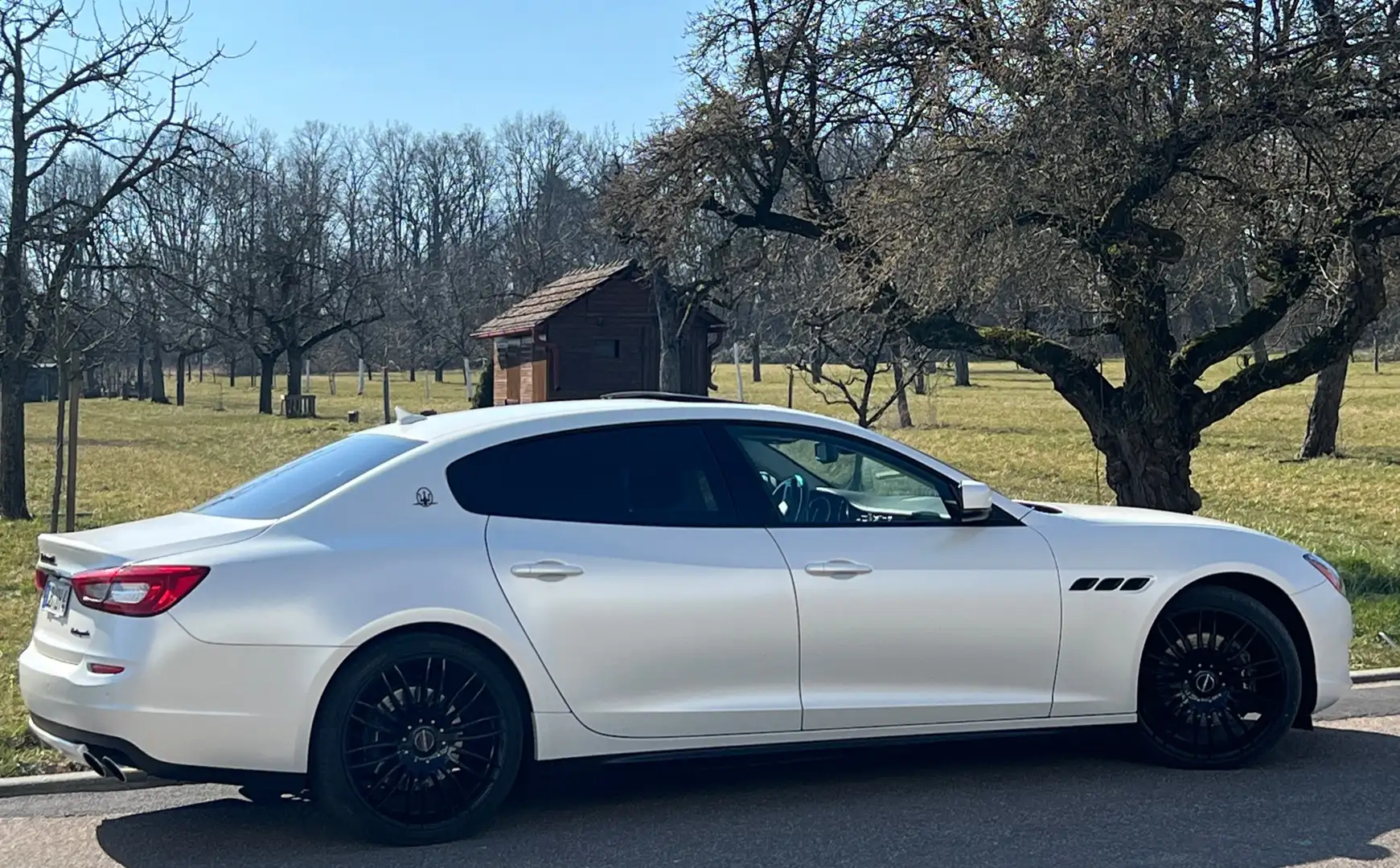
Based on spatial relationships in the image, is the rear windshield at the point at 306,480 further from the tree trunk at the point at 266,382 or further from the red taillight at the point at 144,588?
the tree trunk at the point at 266,382

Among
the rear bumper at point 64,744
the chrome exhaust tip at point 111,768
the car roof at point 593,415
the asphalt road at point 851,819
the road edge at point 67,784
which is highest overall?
the car roof at point 593,415

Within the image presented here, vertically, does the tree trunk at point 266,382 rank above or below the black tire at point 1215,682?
above

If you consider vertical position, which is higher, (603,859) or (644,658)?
(644,658)

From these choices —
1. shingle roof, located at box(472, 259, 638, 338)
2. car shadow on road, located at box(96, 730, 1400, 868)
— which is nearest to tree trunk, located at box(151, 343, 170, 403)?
shingle roof, located at box(472, 259, 638, 338)

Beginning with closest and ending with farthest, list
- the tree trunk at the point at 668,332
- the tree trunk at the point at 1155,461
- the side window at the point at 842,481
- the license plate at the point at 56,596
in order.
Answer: the license plate at the point at 56,596 → the side window at the point at 842,481 → the tree trunk at the point at 1155,461 → the tree trunk at the point at 668,332

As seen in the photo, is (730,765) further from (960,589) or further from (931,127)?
(931,127)

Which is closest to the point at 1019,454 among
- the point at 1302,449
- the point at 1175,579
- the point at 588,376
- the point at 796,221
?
the point at 1302,449

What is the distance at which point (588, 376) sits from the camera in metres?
33.9

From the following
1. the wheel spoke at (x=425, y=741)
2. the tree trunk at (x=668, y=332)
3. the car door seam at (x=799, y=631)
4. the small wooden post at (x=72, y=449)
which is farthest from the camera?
the tree trunk at (x=668, y=332)

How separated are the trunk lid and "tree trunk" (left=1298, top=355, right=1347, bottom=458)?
2541cm

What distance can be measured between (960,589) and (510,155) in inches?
3350

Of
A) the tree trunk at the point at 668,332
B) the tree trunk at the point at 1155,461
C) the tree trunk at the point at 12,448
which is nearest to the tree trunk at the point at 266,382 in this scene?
the tree trunk at the point at 668,332

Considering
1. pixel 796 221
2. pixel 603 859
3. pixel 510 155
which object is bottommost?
pixel 603 859

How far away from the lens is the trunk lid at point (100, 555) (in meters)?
4.92
